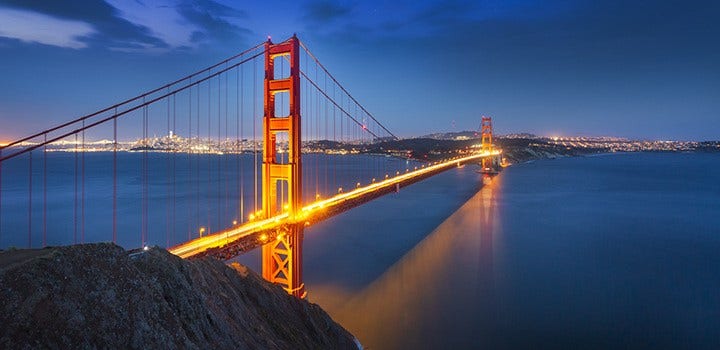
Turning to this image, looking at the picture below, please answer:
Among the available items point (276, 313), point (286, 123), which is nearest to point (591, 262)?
point (286, 123)

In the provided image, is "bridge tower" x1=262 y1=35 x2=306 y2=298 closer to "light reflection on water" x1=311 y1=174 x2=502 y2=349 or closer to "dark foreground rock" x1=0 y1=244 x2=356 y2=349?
"light reflection on water" x1=311 y1=174 x2=502 y2=349

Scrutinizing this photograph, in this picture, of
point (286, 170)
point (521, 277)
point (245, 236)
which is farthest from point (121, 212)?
point (521, 277)

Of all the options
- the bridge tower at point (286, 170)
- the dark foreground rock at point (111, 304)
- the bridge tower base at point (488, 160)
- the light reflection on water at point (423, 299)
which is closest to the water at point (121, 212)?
the bridge tower at point (286, 170)

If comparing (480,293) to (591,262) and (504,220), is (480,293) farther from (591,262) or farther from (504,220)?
(504,220)

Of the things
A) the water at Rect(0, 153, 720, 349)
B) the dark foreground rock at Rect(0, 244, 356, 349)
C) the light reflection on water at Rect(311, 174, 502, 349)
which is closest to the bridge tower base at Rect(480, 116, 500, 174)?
the water at Rect(0, 153, 720, 349)

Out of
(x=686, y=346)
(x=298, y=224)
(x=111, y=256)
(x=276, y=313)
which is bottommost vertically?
(x=686, y=346)

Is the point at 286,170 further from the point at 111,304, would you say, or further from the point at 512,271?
the point at 512,271
